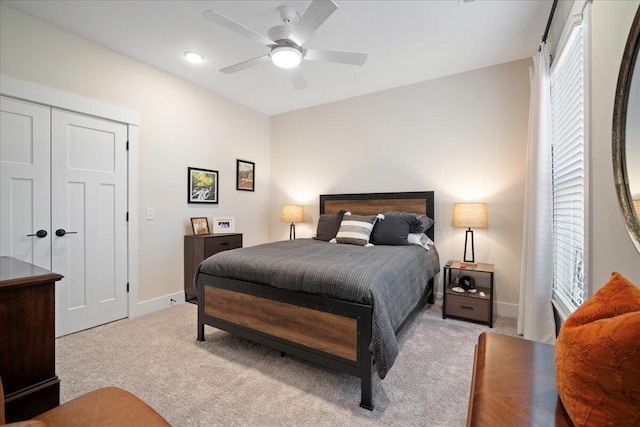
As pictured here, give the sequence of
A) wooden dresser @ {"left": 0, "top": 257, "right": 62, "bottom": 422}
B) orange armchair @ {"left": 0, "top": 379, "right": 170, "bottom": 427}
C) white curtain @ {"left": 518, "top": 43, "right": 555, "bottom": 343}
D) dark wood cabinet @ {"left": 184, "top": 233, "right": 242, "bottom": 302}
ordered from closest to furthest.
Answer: orange armchair @ {"left": 0, "top": 379, "right": 170, "bottom": 427} < wooden dresser @ {"left": 0, "top": 257, "right": 62, "bottom": 422} < white curtain @ {"left": 518, "top": 43, "right": 555, "bottom": 343} < dark wood cabinet @ {"left": 184, "top": 233, "right": 242, "bottom": 302}

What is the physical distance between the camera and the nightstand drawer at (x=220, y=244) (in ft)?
11.5

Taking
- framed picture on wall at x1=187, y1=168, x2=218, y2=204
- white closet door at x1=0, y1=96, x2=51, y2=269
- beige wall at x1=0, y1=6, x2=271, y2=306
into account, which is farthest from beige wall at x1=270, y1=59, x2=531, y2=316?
white closet door at x1=0, y1=96, x2=51, y2=269

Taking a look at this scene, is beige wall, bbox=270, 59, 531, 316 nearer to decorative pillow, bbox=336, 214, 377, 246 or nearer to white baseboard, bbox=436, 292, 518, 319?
white baseboard, bbox=436, 292, 518, 319

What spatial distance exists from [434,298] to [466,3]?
300 centimetres

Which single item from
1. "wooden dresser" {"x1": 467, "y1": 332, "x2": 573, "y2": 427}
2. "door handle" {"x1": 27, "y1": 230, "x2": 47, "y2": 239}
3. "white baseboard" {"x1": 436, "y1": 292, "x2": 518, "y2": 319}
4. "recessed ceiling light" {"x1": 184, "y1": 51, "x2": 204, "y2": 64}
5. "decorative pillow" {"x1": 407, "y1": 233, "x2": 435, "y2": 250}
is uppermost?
"recessed ceiling light" {"x1": 184, "y1": 51, "x2": 204, "y2": 64}

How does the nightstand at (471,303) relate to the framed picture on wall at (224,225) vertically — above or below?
below

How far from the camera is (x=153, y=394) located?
5.97ft

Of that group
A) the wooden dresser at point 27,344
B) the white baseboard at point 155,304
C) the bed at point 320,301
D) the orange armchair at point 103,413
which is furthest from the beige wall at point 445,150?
the wooden dresser at point 27,344

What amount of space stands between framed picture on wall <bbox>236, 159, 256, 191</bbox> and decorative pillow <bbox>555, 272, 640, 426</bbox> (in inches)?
163

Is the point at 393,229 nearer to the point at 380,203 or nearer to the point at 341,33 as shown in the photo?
the point at 380,203

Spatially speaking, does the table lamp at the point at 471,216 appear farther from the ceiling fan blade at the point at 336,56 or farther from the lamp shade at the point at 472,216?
the ceiling fan blade at the point at 336,56

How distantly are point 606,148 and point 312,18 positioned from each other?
1.80m

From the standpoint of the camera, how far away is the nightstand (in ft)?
9.25

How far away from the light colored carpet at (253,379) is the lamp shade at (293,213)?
2027 mm
